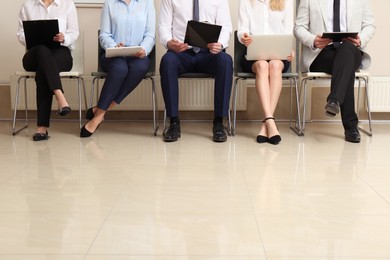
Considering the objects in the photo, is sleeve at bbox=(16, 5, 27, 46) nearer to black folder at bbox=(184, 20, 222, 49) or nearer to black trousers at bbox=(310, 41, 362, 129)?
black folder at bbox=(184, 20, 222, 49)

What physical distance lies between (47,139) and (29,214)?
5.74 feet

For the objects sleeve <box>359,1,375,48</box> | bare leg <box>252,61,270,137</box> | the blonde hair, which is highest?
the blonde hair

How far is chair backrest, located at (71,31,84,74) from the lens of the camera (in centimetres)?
407

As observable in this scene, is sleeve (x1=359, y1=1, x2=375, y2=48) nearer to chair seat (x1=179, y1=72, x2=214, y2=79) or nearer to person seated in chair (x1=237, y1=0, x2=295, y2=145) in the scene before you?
person seated in chair (x1=237, y1=0, x2=295, y2=145)

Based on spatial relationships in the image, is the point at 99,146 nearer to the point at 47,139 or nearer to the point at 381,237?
the point at 47,139

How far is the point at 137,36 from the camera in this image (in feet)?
12.6

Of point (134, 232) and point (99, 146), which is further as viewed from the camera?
point (99, 146)

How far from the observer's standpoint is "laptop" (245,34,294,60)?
351cm

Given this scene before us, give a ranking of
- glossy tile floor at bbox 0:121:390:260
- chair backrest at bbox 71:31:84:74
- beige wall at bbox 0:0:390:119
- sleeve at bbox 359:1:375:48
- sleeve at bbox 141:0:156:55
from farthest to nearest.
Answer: beige wall at bbox 0:0:390:119 < chair backrest at bbox 71:31:84:74 < sleeve at bbox 141:0:156:55 < sleeve at bbox 359:1:375:48 < glossy tile floor at bbox 0:121:390:260

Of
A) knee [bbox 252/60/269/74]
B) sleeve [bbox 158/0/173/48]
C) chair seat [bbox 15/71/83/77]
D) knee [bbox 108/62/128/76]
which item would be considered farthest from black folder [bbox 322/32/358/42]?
chair seat [bbox 15/71/83/77]

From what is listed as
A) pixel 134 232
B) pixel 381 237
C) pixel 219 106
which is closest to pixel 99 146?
pixel 219 106

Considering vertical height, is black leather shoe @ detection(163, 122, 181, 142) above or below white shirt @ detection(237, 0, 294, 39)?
below

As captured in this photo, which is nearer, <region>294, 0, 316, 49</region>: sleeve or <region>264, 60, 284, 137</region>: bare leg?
<region>264, 60, 284, 137</region>: bare leg

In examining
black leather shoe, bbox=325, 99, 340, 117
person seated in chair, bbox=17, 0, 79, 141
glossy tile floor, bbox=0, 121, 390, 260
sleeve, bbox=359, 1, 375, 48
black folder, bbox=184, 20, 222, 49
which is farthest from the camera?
sleeve, bbox=359, 1, 375, 48
